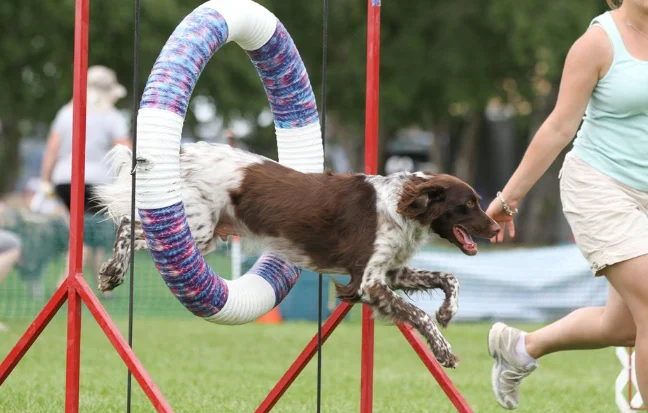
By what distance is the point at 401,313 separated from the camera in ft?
13.1

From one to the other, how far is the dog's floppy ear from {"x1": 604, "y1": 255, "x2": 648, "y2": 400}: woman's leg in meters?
0.68

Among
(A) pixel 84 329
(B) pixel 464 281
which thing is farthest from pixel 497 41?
(A) pixel 84 329

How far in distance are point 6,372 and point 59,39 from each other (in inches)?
613

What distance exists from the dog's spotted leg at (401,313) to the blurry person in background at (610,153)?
61 centimetres

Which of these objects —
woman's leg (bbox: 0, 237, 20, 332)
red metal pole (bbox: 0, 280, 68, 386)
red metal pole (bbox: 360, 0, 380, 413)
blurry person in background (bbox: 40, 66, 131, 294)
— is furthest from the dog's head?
blurry person in background (bbox: 40, 66, 131, 294)

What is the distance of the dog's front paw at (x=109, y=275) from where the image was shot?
4.37m

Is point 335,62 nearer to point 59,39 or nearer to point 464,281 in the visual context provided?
point 59,39

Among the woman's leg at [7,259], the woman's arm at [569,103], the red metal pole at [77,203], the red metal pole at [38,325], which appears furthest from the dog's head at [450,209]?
the woman's leg at [7,259]

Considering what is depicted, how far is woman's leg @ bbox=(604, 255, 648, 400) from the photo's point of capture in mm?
3844

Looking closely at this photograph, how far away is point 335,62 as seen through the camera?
22.8 meters

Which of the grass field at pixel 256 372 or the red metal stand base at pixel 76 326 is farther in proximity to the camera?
the grass field at pixel 256 372

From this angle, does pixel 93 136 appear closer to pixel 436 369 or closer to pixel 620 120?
pixel 436 369

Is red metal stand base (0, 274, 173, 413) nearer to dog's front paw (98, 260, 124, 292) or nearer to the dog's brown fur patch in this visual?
dog's front paw (98, 260, 124, 292)

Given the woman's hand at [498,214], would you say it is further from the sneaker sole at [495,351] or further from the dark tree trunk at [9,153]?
the dark tree trunk at [9,153]
